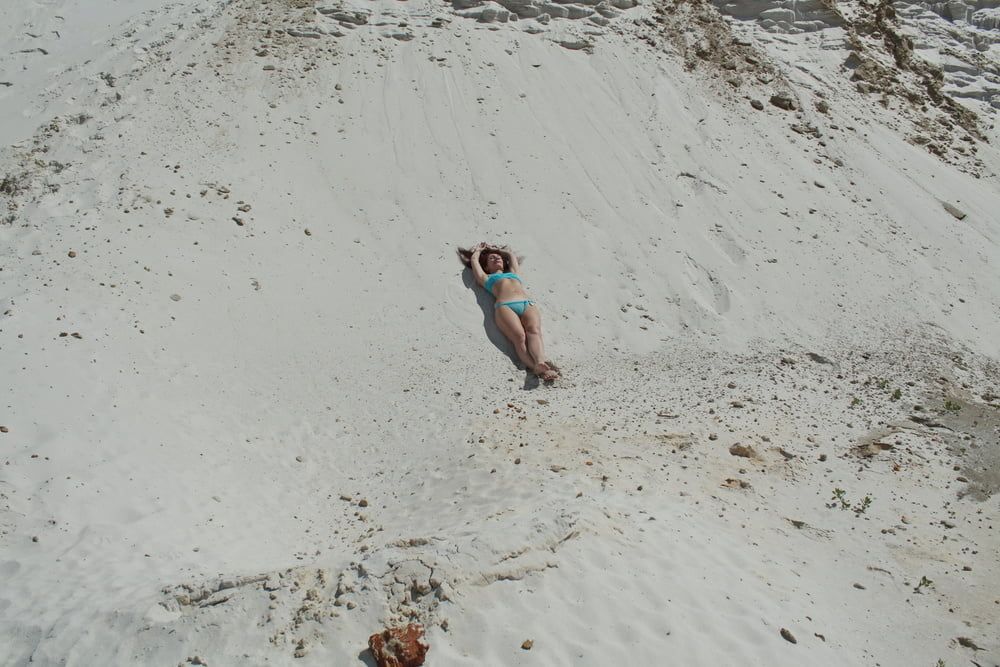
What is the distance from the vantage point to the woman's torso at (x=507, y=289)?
6781 mm

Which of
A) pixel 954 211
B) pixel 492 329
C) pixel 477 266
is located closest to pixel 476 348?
pixel 492 329

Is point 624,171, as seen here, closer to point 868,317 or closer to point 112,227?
point 868,317

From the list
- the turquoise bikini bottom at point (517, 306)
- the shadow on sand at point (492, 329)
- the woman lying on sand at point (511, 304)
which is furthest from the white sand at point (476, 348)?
the turquoise bikini bottom at point (517, 306)

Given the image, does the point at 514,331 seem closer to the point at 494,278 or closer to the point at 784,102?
the point at 494,278

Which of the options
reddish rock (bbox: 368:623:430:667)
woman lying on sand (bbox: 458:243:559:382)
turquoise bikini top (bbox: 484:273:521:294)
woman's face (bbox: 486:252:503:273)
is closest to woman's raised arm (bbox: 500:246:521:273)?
woman lying on sand (bbox: 458:243:559:382)

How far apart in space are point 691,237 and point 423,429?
13.6 feet

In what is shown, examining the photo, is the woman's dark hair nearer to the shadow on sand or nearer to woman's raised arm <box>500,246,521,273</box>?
woman's raised arm <box>500,246,521,273</box>

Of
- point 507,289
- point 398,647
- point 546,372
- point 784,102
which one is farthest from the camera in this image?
point 784,102


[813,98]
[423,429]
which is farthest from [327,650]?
[813,98]

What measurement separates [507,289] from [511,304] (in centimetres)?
21

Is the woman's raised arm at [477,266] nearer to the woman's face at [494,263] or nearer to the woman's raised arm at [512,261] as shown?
the woman's face at [494,263]

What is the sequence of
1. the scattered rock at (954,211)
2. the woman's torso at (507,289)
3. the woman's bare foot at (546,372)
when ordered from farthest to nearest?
the scattered rock at (954,211) → the woman's torso at (507,289) → the woman's bare foot at (546,372)

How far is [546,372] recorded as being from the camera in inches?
240

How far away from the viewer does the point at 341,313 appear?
6.62 m
